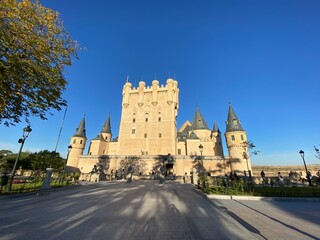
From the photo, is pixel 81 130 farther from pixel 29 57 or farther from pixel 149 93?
pixel 29 57

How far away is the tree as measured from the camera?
770 cm

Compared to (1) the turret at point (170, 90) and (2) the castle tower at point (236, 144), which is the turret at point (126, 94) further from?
(2) the castle tower at point (236, 144)

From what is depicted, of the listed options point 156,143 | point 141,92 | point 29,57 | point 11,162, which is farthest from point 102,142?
point 29,57

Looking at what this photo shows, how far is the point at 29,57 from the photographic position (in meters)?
8.91

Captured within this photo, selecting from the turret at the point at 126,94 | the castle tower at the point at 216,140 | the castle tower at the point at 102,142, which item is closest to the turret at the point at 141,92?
the turret at the point at 126,94

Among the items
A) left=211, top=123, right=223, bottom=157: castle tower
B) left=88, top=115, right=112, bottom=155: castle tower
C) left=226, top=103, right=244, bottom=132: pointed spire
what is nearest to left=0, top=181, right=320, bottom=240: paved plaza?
left=226, top=103, right=244, bottom=132: pointed spire

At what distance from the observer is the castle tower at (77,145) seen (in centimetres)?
4081

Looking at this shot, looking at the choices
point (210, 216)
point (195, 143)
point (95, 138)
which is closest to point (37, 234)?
point (210, 216)

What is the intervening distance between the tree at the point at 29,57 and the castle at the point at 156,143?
28663 mm

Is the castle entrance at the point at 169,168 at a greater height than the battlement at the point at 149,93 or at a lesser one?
lesser

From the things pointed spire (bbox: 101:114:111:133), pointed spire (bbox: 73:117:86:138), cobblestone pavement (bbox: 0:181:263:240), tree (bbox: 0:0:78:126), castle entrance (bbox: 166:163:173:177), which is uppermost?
pointed spire (bbox: 101:114:111:133)

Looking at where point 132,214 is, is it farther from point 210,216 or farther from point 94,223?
point 210,216

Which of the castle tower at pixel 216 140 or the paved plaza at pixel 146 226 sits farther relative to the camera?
the castle tower at pixel 216 140

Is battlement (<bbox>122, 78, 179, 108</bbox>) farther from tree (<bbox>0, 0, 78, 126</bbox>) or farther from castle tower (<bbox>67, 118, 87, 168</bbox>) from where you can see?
tree (<bbox>0, 0, 78, 126</bbox>)
